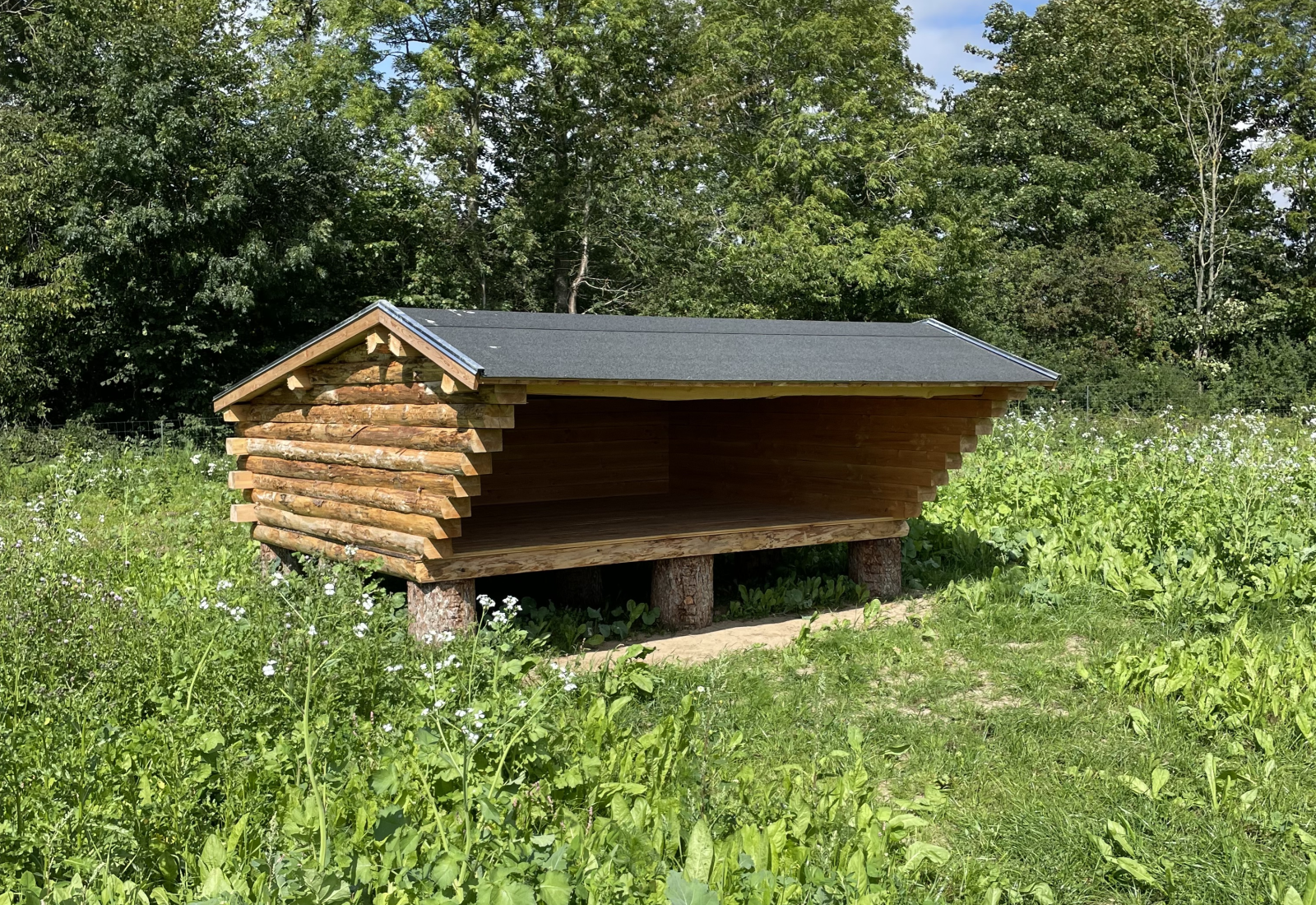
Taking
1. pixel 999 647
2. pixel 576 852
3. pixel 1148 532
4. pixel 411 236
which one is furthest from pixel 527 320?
pixel 411 236

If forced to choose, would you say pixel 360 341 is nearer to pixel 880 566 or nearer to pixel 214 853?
pixel 880 566

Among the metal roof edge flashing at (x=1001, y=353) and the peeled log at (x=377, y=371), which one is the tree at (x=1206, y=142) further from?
the peeled log at (x=377, y=371)

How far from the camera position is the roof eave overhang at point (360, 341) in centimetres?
595

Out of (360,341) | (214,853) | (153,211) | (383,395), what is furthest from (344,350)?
(153,211)

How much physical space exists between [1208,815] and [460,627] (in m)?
4.10

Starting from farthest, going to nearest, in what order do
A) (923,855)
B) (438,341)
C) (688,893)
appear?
1. (438,341)
2. (923,855)
3. (688,893)

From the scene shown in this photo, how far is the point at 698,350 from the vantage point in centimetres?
743

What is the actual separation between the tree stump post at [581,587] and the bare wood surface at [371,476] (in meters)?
1.73

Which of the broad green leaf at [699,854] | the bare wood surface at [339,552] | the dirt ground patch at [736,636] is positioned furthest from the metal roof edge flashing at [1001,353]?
the broad green leaf at [699,854]

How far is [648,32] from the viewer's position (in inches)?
1009

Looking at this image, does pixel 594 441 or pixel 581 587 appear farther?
pixel 594 441

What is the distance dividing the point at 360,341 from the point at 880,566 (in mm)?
4233

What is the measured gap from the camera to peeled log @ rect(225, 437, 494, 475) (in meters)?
6.44

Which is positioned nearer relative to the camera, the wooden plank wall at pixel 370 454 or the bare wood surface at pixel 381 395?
the bare wood surface at pixel 381 395
